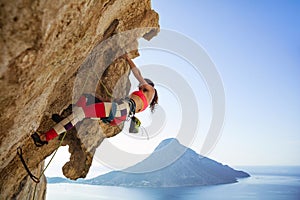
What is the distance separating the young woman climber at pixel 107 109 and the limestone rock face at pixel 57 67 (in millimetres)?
290

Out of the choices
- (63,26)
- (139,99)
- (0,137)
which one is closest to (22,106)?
(0,137)

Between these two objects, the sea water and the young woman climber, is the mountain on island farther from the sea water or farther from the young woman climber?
the young woman climber

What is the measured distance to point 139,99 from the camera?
5.18m

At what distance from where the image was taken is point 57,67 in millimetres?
3652

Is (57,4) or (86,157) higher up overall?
(57,4)

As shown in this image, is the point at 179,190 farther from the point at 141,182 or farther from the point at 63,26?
the point at 63,26

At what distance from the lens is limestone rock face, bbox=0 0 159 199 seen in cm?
244

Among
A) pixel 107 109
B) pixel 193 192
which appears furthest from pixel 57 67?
pixel 193 192

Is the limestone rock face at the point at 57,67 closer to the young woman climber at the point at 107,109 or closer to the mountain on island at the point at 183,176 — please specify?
the young woman climber at the point at 107,109

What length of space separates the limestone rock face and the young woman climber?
290 millimetres

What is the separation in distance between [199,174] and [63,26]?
484ft

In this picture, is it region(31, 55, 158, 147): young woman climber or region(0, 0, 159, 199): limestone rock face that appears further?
region(31, 55, 158, 147): young woman climber

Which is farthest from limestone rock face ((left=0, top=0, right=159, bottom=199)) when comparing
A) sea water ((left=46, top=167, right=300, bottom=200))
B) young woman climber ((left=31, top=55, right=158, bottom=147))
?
sea water ((left=46, top=167, right=300, bottom=200))

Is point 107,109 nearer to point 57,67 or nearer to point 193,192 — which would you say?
point 57,67
